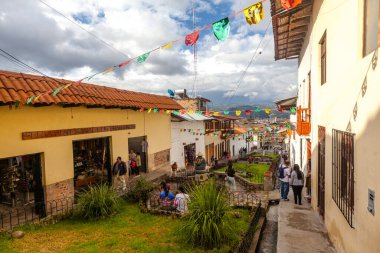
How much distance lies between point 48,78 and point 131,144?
7515 millimetres

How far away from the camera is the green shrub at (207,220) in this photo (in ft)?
21.4

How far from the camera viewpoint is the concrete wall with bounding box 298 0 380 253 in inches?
149

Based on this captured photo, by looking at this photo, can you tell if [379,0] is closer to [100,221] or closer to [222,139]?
[100,221]

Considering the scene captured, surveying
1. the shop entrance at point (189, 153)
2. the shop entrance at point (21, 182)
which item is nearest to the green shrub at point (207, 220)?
the shop entrance at point (21, 182)

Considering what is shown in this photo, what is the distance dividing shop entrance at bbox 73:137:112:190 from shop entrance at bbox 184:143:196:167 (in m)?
11.6

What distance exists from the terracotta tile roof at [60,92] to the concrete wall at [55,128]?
587 mm

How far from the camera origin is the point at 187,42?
6.04 meters

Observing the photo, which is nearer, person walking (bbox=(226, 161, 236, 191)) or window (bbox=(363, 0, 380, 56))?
window (bbox=(363, 0, 380, 56))

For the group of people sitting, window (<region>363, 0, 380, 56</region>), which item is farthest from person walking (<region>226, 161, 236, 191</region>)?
window (<region>363, 0, 380, 56</region>)

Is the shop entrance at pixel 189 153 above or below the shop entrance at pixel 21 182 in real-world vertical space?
below

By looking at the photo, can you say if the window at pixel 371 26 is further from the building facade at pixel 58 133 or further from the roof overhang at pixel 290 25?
the building facade at pixel 58 133

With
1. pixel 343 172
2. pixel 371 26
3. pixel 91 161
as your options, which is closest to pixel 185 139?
pixel 91 161

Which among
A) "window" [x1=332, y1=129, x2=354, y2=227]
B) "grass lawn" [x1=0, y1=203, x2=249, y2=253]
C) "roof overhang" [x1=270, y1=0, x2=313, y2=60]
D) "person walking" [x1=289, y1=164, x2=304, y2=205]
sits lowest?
"grass lawn" [x1=0, y1=203, x2=249, y2=253]

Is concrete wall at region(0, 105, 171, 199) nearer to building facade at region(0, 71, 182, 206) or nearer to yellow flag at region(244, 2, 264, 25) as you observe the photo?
building facade at region(0, 71, 182, 206)
